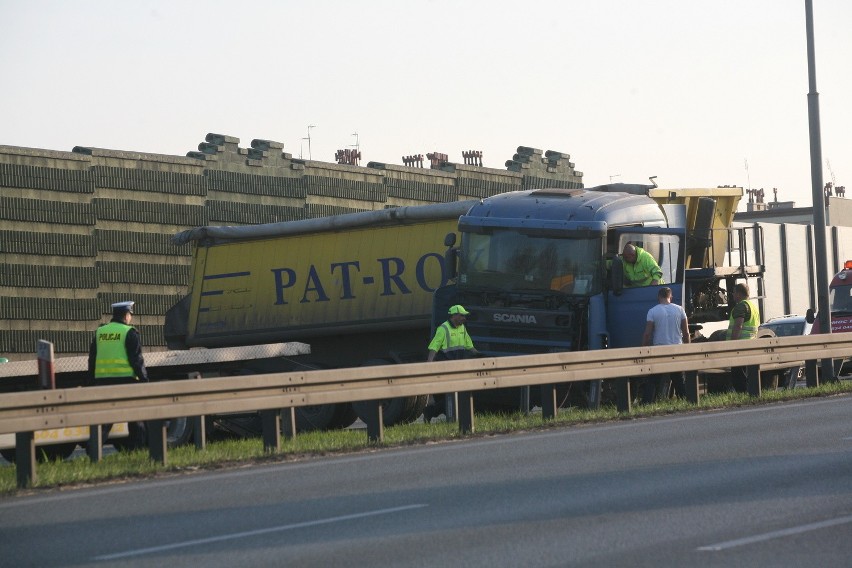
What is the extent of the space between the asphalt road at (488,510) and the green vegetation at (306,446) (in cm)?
50

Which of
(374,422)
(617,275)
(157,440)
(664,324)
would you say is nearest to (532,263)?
(617,275)

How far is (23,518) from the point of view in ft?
32.5

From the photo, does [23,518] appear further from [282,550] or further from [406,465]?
[406,465]

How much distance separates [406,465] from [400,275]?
9237 mm

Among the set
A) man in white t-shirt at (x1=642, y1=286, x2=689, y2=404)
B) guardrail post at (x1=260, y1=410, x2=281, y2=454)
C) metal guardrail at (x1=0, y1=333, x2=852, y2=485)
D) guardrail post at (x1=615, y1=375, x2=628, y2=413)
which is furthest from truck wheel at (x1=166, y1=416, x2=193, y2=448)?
man in white t-shirt at (x1=642, y1=286, x2=689, y2=404)

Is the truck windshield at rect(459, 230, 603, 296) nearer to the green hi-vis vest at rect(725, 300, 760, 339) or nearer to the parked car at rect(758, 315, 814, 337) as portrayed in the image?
the green hi-vis vest at rect(725, 300, 760, 339)

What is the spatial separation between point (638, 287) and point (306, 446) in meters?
6.08

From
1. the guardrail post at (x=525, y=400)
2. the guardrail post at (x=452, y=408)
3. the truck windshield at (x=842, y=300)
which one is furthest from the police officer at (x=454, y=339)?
the truck windshield at (x=842, y=300)

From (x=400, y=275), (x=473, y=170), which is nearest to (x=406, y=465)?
(x=400, y=275)

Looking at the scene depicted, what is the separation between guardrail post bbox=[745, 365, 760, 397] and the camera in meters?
19.0

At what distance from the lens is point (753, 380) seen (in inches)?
749

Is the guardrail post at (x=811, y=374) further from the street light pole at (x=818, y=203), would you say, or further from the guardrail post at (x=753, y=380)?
the street light pole at (x=818, y=203)

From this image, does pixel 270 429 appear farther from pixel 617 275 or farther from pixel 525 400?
pixel 617 275

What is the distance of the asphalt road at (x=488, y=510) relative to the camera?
25.9ft
